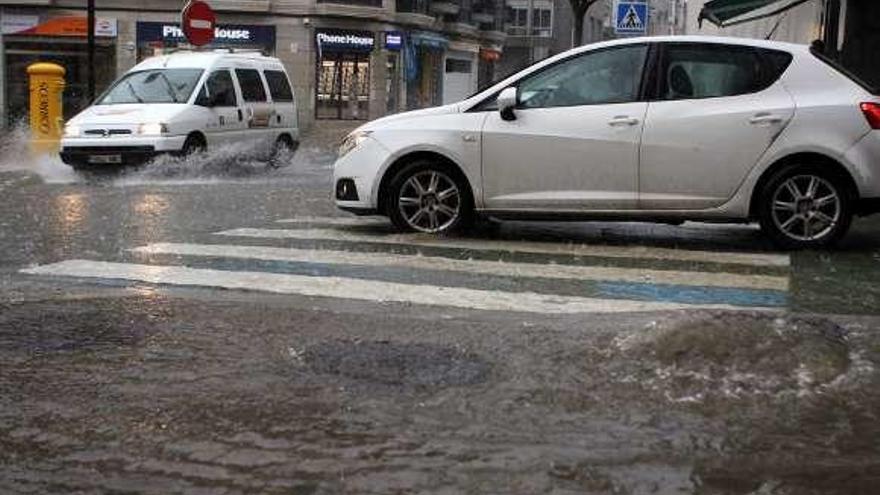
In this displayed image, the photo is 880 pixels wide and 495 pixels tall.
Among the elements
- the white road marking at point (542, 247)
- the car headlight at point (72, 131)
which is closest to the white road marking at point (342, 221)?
the white road marking at point (542, 247)

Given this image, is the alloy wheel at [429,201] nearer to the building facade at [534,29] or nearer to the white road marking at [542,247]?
the white road marking at [542,247]

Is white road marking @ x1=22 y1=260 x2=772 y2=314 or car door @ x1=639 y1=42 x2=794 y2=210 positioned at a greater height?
car door @ x1=639 y1=42 x2=794 y2=210

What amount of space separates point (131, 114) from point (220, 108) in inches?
50.7

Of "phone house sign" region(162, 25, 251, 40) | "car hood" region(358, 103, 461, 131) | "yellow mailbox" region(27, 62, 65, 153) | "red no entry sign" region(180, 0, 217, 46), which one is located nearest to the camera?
"car hood" region(358, 103, 461, 131)

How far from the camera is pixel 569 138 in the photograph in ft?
26.4

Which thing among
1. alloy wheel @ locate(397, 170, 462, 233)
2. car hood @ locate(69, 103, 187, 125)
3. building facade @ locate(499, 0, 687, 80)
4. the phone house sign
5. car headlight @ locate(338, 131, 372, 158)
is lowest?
alloy wheel @ locate(397, 170, 462, 233)

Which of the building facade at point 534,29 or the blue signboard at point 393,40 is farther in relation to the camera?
the building facade at point 534,29

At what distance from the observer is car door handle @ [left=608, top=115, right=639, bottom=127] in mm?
7930

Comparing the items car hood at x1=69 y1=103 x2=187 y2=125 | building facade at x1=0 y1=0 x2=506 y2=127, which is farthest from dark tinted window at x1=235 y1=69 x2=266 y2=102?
building facade at x1=0 y1=0 x2=506 y2=127

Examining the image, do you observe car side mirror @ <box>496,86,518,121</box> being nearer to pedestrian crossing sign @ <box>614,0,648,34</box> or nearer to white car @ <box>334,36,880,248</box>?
white car @ <box>334,36,880,248</box>

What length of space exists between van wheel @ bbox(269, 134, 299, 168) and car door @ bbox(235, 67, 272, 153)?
0.28m

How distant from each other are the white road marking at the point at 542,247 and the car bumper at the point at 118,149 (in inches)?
228

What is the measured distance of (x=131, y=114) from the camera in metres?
14.7

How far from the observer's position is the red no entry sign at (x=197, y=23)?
65.8ft
